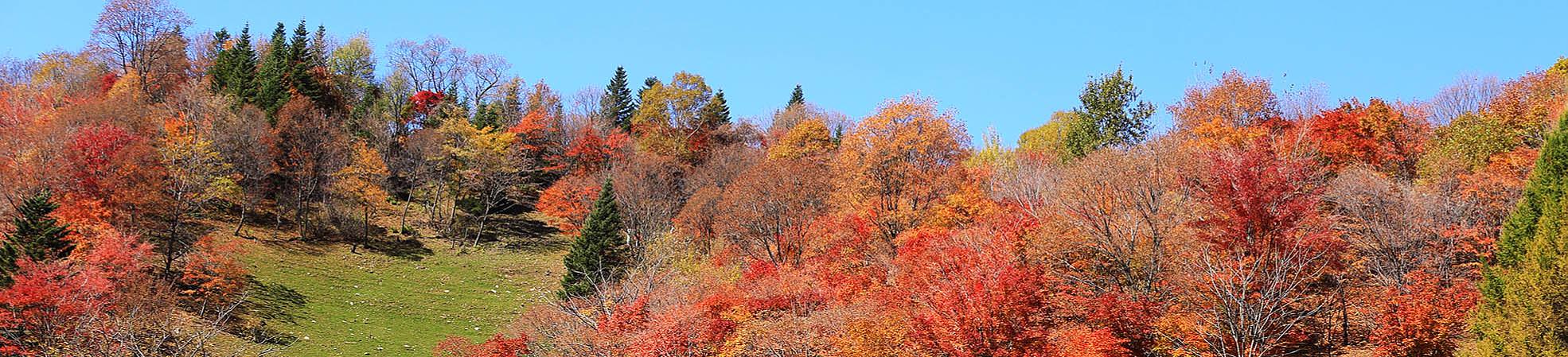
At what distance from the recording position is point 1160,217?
2759 cm

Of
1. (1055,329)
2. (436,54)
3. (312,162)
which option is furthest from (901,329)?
(436,54)

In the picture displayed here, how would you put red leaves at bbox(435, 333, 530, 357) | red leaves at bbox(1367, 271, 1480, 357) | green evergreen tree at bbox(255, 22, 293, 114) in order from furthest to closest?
green evergreen tree at bbox(255, 22, 293, 114)
red leaves at bbox(435, 333, 530, 357)
red leaves at bbox(1367, 271, 1480, 357)

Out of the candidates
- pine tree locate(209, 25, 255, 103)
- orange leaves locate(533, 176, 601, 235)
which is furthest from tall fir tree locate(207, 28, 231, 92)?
orange leaves locate(533, 176, 601, 235)

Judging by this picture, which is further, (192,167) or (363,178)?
(363,178)

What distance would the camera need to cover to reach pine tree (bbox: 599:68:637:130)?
75.9 metres

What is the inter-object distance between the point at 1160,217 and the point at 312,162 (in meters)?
43.3

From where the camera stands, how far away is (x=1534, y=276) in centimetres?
1916

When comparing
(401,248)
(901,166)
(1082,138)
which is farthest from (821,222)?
(401,248)

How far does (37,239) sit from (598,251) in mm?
19320

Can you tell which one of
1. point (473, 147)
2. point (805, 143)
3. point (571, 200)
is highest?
point (805, 143)

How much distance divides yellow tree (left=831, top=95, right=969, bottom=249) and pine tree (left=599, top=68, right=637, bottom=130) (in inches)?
1628

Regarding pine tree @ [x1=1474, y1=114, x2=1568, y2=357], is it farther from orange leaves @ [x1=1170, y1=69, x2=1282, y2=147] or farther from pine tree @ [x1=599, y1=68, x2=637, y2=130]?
pine tree @ [x1=599, y1=68, x2=637, y2=130]

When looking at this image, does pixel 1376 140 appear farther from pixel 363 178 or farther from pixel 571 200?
pixel 363 178

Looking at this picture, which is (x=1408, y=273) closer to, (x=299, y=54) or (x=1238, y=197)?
(x=1238, y=197)
